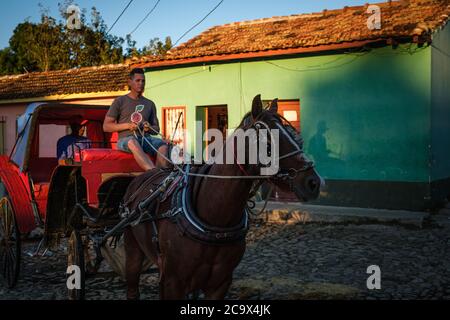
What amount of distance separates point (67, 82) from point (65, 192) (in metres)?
14.0

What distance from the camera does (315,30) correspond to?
40.8ft

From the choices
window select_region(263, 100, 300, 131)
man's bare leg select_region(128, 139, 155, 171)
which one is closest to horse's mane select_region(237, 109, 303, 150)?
man's bare leg select_region(128, 139, 155, 171)

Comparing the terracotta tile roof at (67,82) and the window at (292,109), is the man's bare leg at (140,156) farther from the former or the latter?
→ the terracotta tile roof at (67,82)

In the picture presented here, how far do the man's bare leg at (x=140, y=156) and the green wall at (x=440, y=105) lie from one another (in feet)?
24.6

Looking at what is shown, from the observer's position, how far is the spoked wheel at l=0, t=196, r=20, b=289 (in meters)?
5.92

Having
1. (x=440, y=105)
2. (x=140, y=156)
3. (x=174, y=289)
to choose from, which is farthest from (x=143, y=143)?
(x=440, y=105)

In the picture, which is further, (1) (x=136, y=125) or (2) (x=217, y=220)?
(1) (x=136, y=125)

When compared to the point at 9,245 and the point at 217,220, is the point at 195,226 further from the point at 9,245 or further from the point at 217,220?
the point at 9,245

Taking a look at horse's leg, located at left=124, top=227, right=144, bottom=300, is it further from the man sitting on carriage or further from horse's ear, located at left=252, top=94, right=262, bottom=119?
horse's ear, located at left=252, top=94, right=262, bottom=119

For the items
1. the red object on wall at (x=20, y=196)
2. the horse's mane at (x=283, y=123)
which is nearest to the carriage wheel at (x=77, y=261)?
the red object on wall at (x=20, y=196)

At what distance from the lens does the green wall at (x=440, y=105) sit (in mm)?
10539

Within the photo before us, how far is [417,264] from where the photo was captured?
666 centimetres
